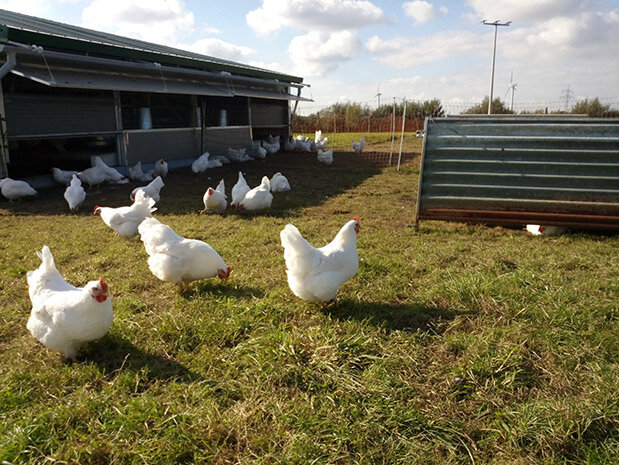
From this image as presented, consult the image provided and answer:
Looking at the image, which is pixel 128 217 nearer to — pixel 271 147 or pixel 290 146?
pixel 271 147

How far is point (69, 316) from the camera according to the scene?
2938 millimetres

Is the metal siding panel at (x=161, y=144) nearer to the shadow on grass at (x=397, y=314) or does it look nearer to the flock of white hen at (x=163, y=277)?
the flock of white hen at (x=163, y=277)

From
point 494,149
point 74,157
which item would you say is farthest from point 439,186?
point 74,157

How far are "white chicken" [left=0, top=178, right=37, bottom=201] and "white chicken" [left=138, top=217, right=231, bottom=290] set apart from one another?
5979 millimetres

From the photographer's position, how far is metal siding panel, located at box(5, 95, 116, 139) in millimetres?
9258

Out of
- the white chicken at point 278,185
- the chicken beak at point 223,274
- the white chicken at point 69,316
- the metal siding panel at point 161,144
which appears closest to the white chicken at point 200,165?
the metal siding panel at point 161,144

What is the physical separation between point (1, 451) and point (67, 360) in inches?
37.9

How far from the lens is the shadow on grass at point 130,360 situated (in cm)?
296

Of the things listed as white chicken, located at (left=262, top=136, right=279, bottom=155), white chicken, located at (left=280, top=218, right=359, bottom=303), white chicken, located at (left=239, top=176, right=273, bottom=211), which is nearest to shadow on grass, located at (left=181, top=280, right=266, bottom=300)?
white chicken, located at (left=280, top=218, right=359, bottom=303)

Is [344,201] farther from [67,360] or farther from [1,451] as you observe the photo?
[1,451]

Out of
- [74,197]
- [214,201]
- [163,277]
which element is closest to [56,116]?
[74,197]

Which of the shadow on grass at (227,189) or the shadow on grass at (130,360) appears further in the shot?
the shadow on grass at (227,189)

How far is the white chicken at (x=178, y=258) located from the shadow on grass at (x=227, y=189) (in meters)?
3.50

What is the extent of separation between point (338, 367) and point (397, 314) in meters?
1.02
